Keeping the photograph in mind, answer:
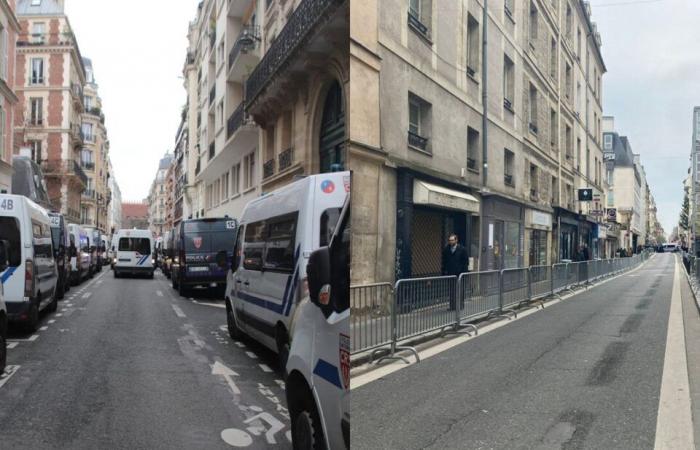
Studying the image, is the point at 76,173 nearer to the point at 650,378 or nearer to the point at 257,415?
the point at 257,415

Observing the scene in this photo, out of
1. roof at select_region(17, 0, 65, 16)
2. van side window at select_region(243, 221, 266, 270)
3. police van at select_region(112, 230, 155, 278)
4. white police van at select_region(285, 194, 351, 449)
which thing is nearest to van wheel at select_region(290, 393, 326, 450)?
white police van at select_region(285, 194, 351, 449)

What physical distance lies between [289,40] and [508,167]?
716 mm

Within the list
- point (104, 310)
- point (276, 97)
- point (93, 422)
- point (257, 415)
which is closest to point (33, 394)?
point (93, 422)

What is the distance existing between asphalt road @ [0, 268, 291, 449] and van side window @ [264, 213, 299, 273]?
0.49 metres

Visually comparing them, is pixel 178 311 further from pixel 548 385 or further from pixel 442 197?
pixel 442 197

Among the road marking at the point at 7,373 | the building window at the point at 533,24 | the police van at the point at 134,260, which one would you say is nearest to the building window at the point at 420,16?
the building window at the point at 533,24

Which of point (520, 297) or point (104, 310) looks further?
point (104, 310)

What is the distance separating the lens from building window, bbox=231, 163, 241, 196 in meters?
2.13

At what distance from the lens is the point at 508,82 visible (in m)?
1.81

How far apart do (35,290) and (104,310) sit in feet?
12.9

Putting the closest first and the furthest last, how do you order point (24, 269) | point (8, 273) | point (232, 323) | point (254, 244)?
point (254, 244) → point (232, 323) → point (8, 273) → point (24, 269)

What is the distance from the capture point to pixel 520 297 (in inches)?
74.0

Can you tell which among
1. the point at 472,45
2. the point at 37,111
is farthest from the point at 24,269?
the point at 472,45

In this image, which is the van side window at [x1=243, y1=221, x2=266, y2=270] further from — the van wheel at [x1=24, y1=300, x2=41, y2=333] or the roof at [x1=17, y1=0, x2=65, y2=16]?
the van wheel at [x1=24, y1=300, x2=41, y2=333]
